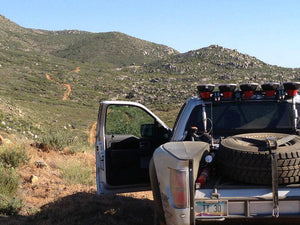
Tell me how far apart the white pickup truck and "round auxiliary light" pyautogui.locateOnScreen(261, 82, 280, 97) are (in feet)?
0.04

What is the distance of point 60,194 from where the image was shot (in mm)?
6473

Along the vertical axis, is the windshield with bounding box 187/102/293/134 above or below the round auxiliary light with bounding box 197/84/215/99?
below

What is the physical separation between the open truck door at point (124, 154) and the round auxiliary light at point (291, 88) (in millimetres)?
1666

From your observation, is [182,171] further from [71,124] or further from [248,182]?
[71,124]

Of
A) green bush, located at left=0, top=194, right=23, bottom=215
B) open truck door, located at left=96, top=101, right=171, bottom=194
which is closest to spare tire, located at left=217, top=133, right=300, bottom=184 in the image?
open truck door, located at left=96, top=101, right=171, bottom=194

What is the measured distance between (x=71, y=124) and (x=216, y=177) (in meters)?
24.6

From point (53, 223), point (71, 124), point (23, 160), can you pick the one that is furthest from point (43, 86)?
point (53, 223)

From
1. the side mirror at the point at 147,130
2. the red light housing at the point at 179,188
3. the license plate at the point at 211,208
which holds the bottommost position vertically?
the license plate at the point at 211,208

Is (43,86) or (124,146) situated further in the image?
(43,86)

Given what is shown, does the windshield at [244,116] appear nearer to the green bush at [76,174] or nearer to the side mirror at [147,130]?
the side mirror at [147,130]

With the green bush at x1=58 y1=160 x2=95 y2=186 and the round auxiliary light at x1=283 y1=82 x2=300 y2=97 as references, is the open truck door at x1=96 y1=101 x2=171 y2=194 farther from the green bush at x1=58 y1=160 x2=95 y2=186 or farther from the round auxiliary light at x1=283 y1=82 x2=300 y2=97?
the green bush at x1=58 y1=160 x2=95 y2=186

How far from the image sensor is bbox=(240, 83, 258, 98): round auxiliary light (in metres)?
4.30

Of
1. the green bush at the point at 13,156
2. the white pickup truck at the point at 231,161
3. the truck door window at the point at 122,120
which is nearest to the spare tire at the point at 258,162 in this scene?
the white pickup truck at the point at 231,161

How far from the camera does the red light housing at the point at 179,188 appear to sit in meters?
2.95
